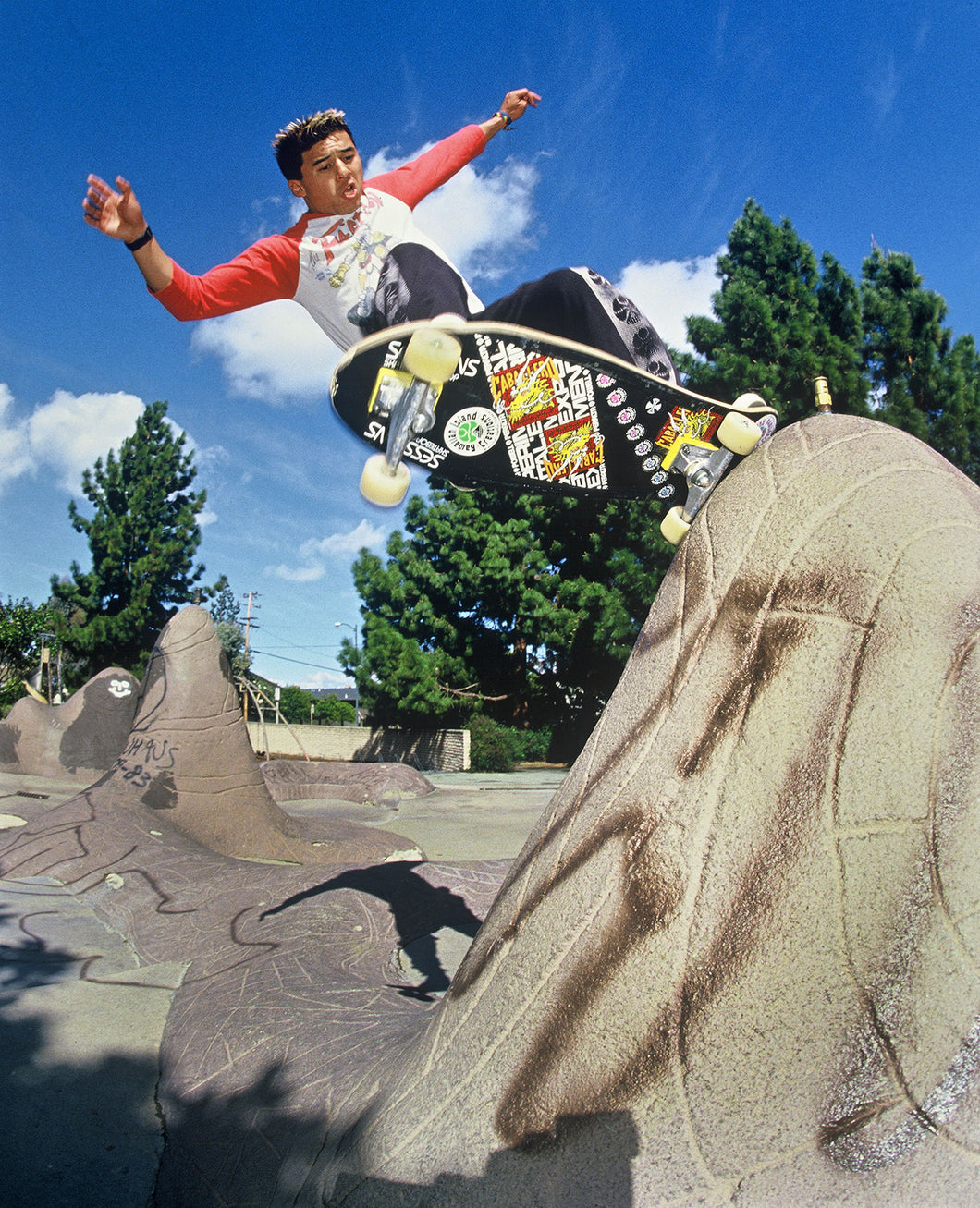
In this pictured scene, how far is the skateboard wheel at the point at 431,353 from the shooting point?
6.79 ft

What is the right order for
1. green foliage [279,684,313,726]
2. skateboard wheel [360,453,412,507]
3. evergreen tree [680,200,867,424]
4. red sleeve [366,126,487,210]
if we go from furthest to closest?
green foliage [279,684,313,726] → evergreen tree [680,200,867,424] → red sleeve [366,126,487,210] → skateboard wheel [360,453,412,507]

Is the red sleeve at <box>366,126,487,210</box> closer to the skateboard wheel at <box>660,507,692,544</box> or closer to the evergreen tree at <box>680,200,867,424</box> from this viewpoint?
the skateboard wheel at <box>660,507,692,544</box>

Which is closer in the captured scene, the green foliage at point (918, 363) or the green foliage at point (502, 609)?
the green foliage at point (918, 363)

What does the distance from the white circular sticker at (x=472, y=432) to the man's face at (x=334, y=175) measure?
780 mm

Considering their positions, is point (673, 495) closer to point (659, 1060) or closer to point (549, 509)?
point (659, 1060)

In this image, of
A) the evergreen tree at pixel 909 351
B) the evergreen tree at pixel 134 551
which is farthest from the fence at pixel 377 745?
the evergreen tree at pixel 909 351

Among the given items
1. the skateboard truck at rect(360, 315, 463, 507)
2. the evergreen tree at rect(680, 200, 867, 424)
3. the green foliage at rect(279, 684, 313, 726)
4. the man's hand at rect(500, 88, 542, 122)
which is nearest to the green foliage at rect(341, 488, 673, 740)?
the evergreen tree at rect(680, 200, 867, 424)

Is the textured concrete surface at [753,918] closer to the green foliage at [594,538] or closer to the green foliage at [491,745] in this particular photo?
the green foliage at [594,538]

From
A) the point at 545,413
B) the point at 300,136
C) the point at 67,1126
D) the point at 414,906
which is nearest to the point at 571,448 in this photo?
the point at 545,413

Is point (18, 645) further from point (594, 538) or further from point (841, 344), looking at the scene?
point (841, 344)

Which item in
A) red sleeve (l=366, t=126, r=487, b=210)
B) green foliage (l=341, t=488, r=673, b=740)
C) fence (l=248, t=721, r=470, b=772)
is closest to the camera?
red sleeve (l=366, t=126, r=487, b=210)

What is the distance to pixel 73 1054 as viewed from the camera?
3377 mm

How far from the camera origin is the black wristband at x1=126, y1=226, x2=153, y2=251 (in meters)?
2.27

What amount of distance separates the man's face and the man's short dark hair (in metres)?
0.02
